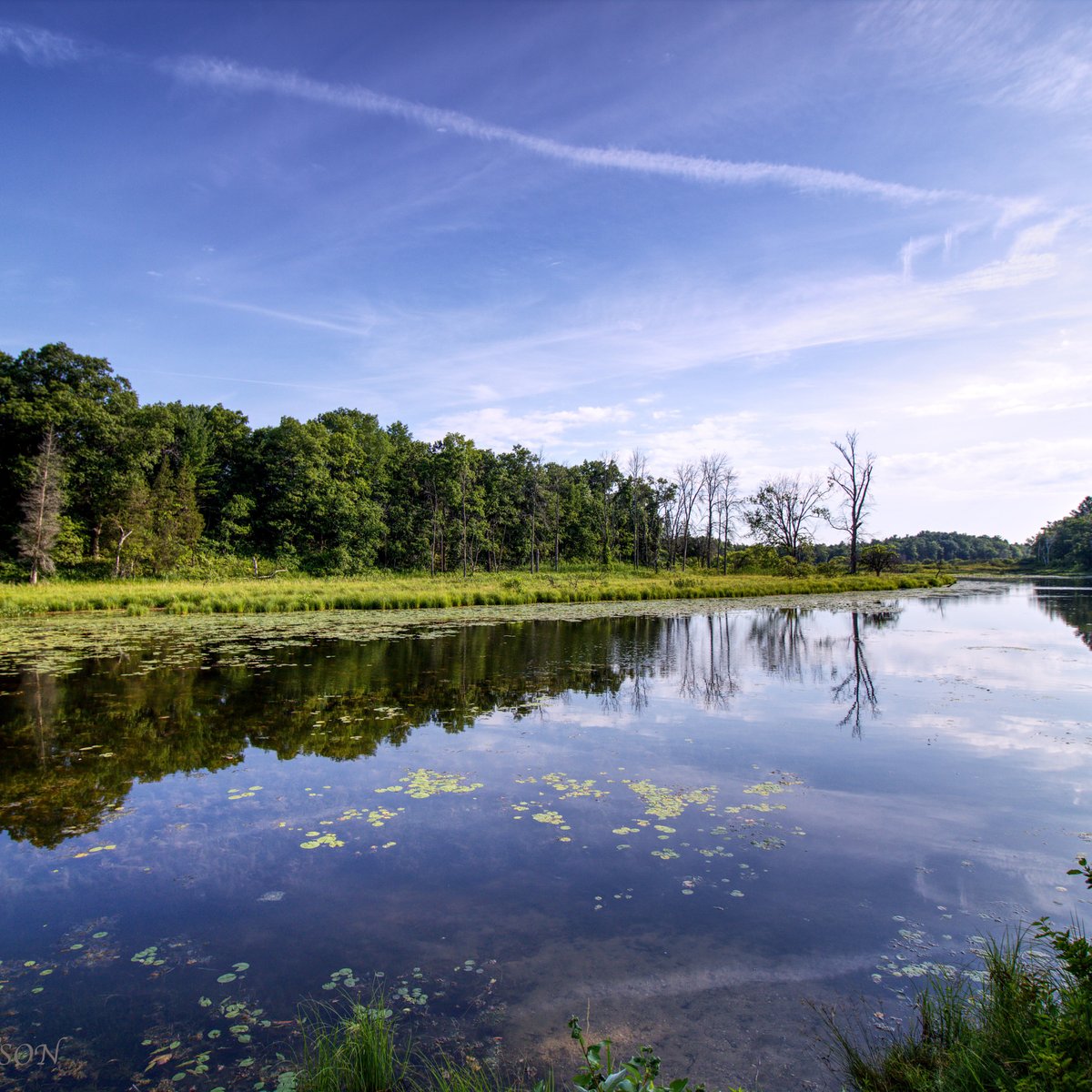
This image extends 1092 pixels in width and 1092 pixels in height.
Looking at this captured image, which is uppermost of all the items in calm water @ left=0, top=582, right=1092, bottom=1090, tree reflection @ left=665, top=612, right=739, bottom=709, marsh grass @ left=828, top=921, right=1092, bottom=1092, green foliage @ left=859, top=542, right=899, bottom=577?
green foliage @ left=859, top=542, right=899, bottom=577

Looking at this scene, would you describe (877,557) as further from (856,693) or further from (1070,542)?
(1070,542)

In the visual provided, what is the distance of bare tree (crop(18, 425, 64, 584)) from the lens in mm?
31859

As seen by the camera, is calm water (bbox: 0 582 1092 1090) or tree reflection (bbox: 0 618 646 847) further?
tree reflection (bbox: 0 618 646 847)

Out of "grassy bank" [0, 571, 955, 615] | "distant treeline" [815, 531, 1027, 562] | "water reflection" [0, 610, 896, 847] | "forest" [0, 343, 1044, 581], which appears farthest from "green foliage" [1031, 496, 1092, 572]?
"water reflection" [0, 610, 896, 847]

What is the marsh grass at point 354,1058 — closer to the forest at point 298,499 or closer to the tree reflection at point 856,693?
the tree reflection at point 856,693

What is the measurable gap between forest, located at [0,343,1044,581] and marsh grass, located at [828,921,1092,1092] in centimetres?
3909

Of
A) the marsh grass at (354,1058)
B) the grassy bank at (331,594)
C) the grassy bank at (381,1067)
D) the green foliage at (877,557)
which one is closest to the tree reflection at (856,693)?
the grassy bank at (381,1067)

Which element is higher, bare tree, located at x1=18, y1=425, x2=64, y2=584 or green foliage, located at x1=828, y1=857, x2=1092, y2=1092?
bare tree, located at x1=18, y1=425, x2=64, y2=584

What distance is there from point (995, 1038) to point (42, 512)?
39915 mm

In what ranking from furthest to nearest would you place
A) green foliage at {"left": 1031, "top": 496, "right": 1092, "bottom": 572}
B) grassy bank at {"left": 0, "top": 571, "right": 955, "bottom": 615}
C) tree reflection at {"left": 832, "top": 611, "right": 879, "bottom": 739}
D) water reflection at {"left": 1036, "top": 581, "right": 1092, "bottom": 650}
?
green foliage at {"left": 1031, "top": 496, "right": 1092, "bottom": 572} → grassy bank at {"left": 0, "top": 571, "right": 955, "bottom": 615} → water reflection at {"left": 1036, "top": 581, "right": 1092, "bottom": 650} → tree reflection at {"left": 832, "top": 611, "right": 879, "bottom": 739}

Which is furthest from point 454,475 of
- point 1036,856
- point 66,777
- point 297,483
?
point 1036,856

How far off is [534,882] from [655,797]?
197 cm

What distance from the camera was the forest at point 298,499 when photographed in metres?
36.6

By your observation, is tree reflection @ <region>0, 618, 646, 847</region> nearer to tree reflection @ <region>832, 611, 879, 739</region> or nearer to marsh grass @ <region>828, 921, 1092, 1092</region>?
tree reflection @ <region>832, 611, 879, 739</region>
